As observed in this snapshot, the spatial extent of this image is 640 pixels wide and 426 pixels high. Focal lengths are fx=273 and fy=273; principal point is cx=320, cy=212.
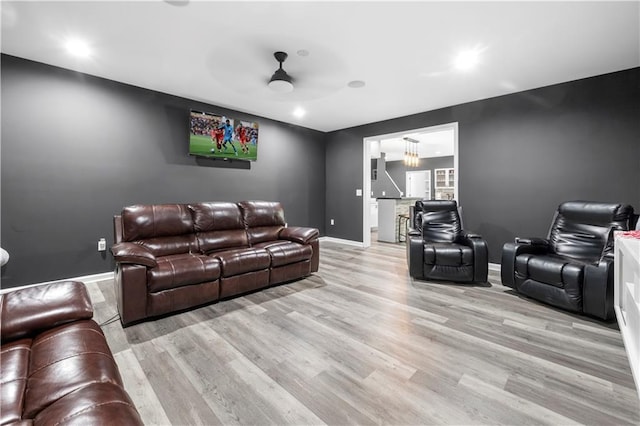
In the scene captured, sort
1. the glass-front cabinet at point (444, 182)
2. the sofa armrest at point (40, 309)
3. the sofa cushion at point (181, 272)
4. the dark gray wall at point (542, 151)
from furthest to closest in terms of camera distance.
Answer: the glass-front cabinet at point (444, 182), the dark gray wall at point (542, 151), the sofa cushion at point (181, 272), the sofa armrest at point (40, 309)

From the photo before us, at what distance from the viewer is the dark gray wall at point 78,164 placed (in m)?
2.96

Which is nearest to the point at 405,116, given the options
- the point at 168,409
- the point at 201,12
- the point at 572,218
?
the point at 572,218

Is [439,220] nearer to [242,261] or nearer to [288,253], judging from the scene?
[288,253]

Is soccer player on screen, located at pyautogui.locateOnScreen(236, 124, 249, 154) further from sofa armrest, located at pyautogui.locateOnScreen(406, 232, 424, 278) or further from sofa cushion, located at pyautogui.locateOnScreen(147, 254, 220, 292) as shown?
sofa armrest, located at pyautogui.locateOnScreen(406, 232, 424, 278)

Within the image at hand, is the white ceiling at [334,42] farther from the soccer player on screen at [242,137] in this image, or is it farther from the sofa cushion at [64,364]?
the sofa cushion at [64,364]

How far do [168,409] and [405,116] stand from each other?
16.9 feet

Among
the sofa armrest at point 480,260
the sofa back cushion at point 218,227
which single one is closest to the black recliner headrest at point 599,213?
the sofa armrest at point 480,260

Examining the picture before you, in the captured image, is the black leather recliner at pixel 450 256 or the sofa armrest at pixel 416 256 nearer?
the black leather recliner at pixel 450 256

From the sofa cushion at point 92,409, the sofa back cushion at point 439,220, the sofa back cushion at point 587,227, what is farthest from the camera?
the sofa back cushion at point 439,220

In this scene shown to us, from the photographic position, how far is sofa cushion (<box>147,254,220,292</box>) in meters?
2.42

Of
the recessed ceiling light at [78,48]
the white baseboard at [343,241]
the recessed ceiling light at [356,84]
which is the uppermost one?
the recessed ceiling light at [78,48]

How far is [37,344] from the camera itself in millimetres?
1161

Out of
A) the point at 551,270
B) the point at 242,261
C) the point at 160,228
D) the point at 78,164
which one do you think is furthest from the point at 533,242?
the point at 78,164

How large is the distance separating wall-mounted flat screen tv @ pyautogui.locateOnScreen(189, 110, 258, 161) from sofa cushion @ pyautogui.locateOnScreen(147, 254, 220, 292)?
2.06 m
